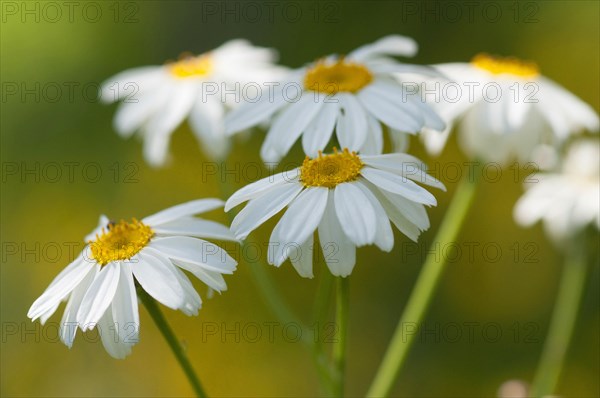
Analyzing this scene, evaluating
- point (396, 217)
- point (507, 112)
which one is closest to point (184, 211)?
point (396, 217)

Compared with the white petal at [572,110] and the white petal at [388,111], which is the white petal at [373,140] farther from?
the white petal at [572,110]

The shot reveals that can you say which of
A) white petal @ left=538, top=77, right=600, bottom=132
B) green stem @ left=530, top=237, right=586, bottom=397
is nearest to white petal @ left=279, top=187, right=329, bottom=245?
green stem @ left=530, top=237, right=586, bottom=397

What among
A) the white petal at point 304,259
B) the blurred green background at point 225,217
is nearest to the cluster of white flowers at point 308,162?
the white petal at point 304,259

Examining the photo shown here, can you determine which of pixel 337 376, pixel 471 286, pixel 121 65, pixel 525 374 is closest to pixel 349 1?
pixel 121 65

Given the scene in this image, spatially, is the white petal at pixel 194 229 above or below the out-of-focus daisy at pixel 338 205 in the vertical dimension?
below

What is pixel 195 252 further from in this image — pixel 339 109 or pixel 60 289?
pixel 339 109

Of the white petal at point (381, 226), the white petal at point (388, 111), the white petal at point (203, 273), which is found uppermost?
the white petal at point (388, 111)
